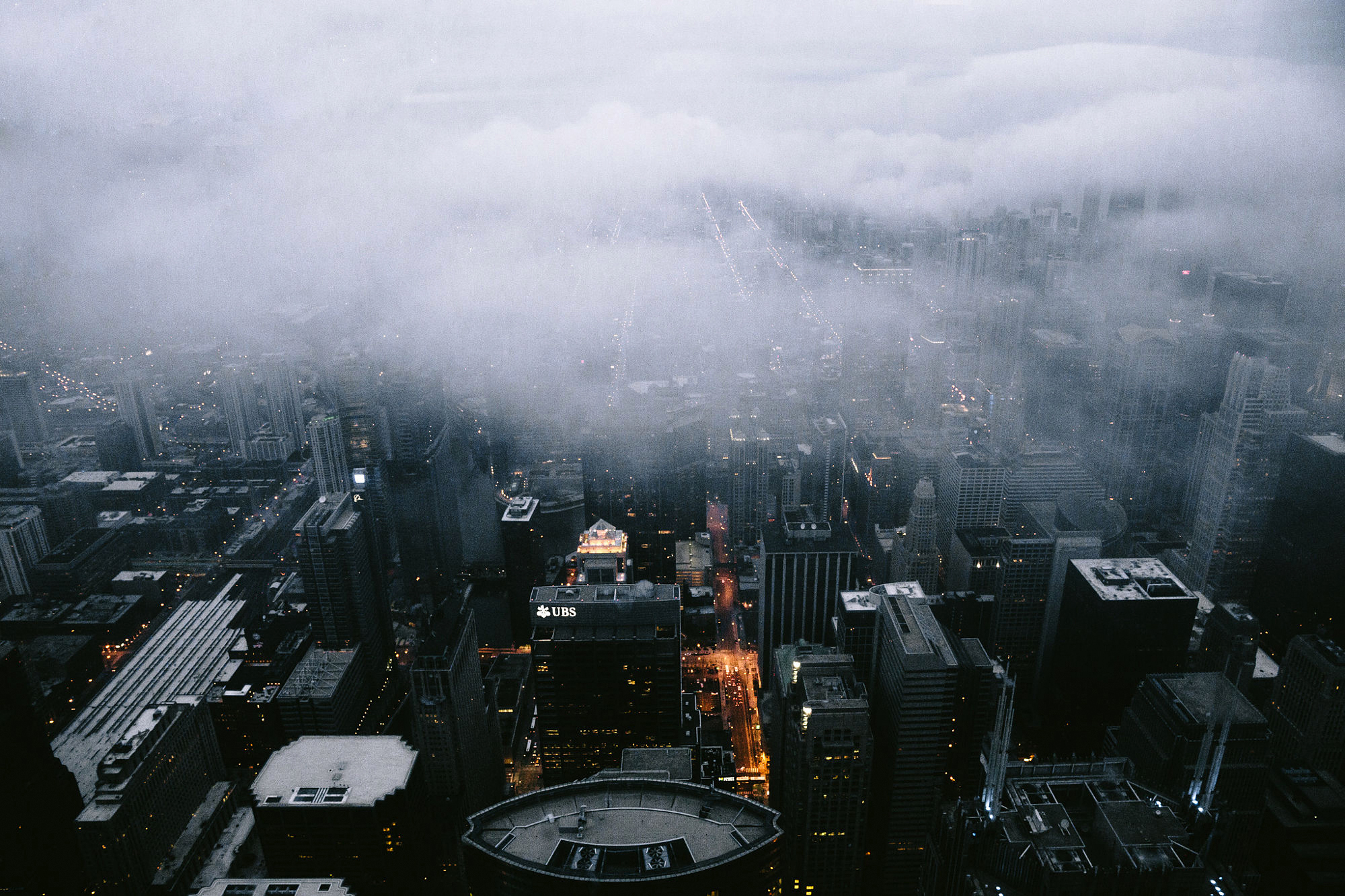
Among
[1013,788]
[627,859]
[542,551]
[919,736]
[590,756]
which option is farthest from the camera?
[542,551]

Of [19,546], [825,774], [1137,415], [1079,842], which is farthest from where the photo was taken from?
[1137,415]

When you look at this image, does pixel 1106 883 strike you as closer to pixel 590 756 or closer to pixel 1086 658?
pixel 590 756

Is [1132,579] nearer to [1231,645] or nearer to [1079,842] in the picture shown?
[1231,645]

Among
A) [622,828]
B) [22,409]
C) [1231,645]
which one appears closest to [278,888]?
[622,828]

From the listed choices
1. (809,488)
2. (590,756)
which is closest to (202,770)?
(590,756)

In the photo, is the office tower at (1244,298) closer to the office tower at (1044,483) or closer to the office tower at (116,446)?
the office tower at (1044,483)
